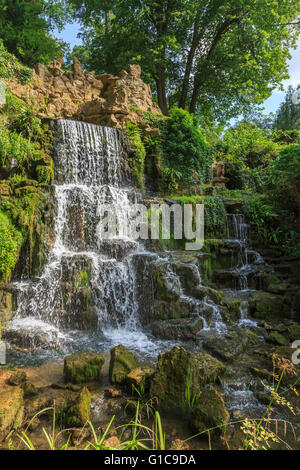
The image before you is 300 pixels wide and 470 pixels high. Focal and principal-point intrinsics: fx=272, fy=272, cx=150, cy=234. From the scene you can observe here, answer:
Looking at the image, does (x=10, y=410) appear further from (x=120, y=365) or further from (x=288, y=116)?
(x=288, y=116)

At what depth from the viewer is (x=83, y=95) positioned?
38.5 feet

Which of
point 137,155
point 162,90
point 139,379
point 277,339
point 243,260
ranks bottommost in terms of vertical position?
point 277,339

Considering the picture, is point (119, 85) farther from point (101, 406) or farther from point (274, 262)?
point (101, 406)

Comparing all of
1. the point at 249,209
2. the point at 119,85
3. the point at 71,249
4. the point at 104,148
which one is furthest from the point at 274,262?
the point at 119,85

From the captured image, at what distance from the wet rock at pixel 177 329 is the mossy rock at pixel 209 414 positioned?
2.32 metres

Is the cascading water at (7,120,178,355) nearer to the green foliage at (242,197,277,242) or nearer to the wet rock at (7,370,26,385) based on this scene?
the wet rock at (7,370,26,385)

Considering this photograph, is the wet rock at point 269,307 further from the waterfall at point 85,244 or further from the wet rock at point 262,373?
the waterfall at point 85,244

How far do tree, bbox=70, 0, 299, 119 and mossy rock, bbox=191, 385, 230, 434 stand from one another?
14392 millimetres

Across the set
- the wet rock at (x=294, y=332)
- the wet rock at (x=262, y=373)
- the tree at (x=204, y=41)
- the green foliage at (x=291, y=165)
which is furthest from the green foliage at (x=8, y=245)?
the tree at (x=204, y=41)

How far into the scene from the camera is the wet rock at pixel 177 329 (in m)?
5.23

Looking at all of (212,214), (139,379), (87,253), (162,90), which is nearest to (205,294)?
(87,253)

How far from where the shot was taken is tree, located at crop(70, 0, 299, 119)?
1350cm

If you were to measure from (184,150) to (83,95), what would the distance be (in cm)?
512

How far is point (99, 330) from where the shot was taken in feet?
18.2
